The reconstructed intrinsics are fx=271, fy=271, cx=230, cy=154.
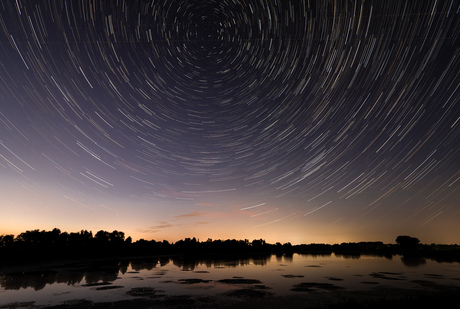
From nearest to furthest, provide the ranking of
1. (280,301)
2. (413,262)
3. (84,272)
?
1. (280,301)
2. (84,272)
3. (413,262)

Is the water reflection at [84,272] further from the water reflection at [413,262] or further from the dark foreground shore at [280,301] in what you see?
the dark foreground shore at [280,301]

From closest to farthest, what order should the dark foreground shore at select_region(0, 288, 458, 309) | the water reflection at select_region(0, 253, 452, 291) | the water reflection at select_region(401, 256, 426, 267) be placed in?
1. the dark foreground shore at select_region(0, 288, 458, 309)
2. the water reflection at select_region(0, 253, 452, 291)
3. the water reflection at select_region(401, 256, 426, 267)

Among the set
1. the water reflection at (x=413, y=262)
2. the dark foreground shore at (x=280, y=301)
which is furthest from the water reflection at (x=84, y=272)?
the dark foreground shore at (x=280, y=301)

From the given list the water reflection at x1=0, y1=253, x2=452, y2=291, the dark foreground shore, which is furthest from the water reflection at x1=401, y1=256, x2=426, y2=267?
the dark foreground shore

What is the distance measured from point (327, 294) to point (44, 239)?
125 meters

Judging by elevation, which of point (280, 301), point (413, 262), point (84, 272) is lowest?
point (280, 301)

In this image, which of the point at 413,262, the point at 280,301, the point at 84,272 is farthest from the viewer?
the point at 413,262

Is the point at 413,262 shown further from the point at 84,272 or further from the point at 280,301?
the point at 84,272

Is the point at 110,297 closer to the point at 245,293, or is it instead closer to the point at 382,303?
the point at 245,293

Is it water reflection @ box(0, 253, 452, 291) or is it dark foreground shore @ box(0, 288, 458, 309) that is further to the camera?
water reflection @ box(0, 253, 452, 291)

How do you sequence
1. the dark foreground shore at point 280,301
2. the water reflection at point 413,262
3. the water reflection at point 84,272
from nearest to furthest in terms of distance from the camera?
the dark foreground shore at point 280,301 < the water reflection at point 84,272 < the water reflection at point 413,262

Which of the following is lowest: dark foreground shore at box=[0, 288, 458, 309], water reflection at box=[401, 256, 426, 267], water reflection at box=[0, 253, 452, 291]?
dark foreground shore at box=[0, 288, 458, 309]

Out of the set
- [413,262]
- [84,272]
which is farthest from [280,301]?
[413,262]

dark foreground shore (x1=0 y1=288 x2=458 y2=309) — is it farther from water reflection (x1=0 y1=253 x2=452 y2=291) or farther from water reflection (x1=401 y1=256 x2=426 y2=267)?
water reflection (x1=401 y1=256 x2=426 y2=267)
